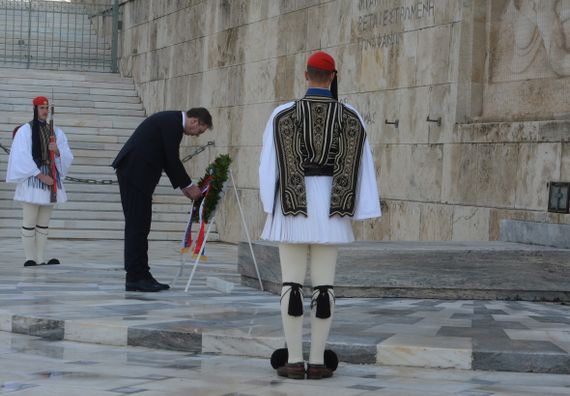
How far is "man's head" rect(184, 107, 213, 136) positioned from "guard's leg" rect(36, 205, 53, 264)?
3.42 metres

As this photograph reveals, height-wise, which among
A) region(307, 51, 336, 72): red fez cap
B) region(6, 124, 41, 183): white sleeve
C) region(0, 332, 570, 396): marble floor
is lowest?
region(0, 332, 570, 396): marble floor

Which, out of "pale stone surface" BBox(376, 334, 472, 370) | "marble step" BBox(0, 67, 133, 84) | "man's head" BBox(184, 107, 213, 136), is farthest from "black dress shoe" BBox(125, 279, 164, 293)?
"marble step" BBox(0, 67, 133, 84)

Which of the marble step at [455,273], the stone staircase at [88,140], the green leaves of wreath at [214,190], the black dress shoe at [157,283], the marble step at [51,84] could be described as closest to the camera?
the marble step at [455,273]

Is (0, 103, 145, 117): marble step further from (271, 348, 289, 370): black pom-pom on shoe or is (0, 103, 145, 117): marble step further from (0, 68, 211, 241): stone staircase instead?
(271, 348, 289, 370): black pom-pom on shoe

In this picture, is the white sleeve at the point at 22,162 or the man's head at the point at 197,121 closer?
the man's head at the point at 197,121

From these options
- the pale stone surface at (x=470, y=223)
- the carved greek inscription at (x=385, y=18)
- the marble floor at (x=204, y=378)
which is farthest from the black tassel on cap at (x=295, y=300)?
the carved greek inscription at (x=385, y=18)

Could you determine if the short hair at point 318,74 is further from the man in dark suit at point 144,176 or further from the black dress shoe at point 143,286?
the black dress shoe at point 143,286

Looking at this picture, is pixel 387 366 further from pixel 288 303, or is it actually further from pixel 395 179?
pixel 395 179

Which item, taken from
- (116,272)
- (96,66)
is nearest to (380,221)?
(116,272)

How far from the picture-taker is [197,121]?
10.6 metres

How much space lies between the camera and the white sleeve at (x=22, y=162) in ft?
43.6

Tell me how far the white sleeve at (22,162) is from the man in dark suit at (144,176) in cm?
275

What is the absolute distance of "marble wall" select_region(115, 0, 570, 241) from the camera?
12492 mm

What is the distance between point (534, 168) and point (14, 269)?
5455 millimetres
